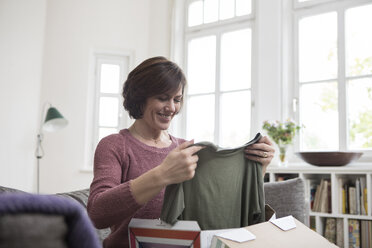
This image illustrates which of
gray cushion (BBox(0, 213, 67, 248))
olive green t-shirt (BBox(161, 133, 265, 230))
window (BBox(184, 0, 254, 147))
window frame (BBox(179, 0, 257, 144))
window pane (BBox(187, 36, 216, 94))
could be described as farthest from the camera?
window pane (BBox(187, 36, 216, 94))

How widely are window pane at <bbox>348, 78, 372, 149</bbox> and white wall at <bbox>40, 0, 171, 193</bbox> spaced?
2291mm

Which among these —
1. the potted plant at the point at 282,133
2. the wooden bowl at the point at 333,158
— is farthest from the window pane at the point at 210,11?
the wooden bowl at the point at 333,158

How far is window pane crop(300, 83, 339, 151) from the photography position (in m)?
3.59

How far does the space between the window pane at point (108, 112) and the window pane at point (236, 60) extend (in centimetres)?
148

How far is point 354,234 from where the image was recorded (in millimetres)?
2904

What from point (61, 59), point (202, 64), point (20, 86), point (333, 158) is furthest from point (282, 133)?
point (20, 86)

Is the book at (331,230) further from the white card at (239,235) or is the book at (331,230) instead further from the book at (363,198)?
the white card at (239,235)

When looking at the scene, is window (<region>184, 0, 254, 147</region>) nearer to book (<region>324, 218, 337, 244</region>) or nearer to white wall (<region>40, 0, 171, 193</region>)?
white wall (<region>40, 0, 171, 193</region>)

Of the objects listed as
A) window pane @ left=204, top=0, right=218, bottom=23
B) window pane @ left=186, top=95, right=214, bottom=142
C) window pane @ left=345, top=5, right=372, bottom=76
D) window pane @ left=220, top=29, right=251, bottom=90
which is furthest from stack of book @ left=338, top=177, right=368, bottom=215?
window pane @ left=204, top=0, right=218, bottom=23

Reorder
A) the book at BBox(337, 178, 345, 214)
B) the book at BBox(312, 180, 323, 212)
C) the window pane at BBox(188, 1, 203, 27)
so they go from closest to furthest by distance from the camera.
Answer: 1. the book at BBox(337, 178, 345, 214)
2. the book at BBox(312, 180, 323, 212)
3. the window pane at BBox(188, 1, 203, 27)

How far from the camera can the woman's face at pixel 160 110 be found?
1.51 m

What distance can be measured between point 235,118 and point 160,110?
2.84 m

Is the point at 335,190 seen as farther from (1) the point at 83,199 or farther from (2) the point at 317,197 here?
(1) the point at 83,199

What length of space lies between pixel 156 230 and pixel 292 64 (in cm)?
323
